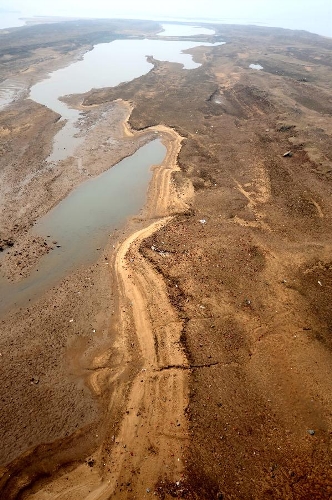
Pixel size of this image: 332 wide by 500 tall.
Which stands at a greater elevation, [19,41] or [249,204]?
[19,41]

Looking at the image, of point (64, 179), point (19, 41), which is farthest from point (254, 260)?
point (19, 41)

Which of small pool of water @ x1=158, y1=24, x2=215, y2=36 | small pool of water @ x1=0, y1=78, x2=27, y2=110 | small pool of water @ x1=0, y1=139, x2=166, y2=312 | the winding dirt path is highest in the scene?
small pool of water @ x1=158, y1=24, x2=215, y2=36

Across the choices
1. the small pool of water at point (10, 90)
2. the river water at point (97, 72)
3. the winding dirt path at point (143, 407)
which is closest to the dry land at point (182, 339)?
the winding dirt path at point (143, 407)

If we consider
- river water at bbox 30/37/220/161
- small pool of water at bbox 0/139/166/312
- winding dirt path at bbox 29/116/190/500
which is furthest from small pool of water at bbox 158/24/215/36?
winding dirt path at bbox 29/116/190/500

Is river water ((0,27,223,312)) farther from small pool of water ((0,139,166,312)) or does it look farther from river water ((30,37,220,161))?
river water ((30,37,220,161))

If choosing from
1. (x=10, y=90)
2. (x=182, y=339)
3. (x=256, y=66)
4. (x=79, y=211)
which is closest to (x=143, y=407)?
(x=182, y=339)

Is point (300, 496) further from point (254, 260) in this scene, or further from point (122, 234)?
point (122, 234)

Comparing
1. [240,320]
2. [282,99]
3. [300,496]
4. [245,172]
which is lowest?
[300,496]
